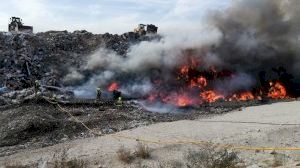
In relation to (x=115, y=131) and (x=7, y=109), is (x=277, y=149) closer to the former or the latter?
(x=115, y=131)

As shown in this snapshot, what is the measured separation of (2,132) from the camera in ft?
48.5

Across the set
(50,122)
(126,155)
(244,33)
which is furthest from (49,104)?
(244,33)

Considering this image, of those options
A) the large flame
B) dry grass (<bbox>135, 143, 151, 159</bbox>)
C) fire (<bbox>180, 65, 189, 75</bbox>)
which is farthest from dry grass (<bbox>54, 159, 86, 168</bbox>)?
fire (<bbox>180, 65, 189, 75</bbox>)

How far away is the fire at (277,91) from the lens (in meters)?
25.7

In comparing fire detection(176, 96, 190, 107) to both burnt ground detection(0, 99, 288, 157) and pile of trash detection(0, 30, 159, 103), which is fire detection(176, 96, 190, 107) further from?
pile of trash detection(0, 30, 159, 103)

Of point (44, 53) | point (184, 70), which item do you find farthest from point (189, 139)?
point (44, 53)

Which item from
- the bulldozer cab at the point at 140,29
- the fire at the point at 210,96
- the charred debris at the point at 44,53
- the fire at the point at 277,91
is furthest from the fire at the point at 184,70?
the bulldozer cab at the point at 140,29

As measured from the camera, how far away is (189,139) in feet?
42.3

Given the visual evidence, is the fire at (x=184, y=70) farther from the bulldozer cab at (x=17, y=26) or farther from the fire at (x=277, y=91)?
the bulldozer cab at (x=17, y=26)

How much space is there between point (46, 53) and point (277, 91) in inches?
654

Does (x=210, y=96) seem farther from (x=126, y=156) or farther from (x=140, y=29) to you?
(x=126, y=156)

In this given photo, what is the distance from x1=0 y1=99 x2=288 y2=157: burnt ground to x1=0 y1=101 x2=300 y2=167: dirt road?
1.00 metres

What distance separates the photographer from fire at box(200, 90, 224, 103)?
24156 mm

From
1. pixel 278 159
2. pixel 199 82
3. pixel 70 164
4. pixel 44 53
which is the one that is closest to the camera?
pixel 278 159
